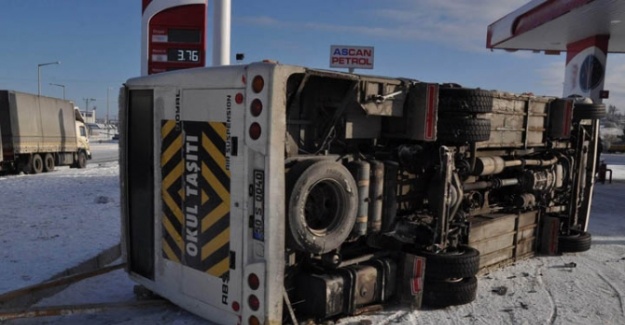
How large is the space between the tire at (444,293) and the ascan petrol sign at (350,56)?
6430 mm

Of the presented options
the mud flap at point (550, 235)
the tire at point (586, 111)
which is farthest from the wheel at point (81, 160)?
the tire at point (586, 111)

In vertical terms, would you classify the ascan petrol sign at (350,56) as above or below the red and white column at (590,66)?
below

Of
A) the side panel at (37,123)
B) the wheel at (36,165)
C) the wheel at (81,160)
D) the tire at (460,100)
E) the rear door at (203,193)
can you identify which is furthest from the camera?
the wheel at (81,160)

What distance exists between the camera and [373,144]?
5.24 metres

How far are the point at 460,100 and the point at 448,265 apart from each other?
1749 mm

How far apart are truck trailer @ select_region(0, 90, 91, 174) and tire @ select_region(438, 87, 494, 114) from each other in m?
18.2

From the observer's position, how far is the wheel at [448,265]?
206 inches

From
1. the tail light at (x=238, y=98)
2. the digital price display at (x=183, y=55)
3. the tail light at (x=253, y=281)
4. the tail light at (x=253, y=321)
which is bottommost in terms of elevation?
the tail light at (x=253, y=321)

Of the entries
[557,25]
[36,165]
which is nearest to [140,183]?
[557,25]

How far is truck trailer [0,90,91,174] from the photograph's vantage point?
19641 mm

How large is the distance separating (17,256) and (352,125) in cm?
452

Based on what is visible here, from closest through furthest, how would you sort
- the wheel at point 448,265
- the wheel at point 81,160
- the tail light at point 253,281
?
the tail light at point 253,281 < the wheel at point 448,265 < the wheel at point 81,160

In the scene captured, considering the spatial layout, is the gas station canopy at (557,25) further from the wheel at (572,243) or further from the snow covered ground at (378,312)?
the wheel at (572,243)

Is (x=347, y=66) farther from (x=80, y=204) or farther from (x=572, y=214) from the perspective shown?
(x=80, y=204)
